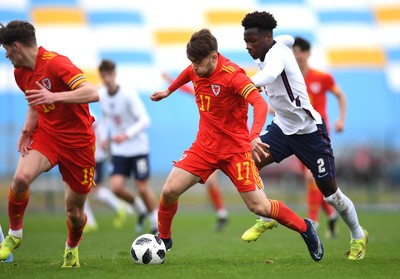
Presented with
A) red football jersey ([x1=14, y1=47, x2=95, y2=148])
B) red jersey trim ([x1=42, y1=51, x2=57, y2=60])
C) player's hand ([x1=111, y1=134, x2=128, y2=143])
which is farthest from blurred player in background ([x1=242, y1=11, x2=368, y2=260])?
player's hand ([x1=111, y1=134, x2=128, y2=143])

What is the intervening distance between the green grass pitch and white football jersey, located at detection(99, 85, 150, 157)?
150 cm

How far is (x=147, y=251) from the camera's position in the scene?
7.96 metres

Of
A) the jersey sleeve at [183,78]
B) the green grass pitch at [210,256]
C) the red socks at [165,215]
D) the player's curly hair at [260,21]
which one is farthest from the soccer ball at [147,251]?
the player's curly hair at [260,21]

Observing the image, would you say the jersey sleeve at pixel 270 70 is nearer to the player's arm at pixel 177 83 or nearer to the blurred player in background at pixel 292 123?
the blurred player in background at pixel 292 123

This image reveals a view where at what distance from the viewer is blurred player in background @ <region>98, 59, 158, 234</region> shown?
42.7 feet

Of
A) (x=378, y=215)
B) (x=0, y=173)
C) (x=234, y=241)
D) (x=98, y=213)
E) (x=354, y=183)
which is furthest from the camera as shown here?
(x=354, y=183)

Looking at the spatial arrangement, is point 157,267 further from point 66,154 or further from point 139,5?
point 139,5

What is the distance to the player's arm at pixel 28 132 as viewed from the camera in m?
7.92

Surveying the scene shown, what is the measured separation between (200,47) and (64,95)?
150 centimetres

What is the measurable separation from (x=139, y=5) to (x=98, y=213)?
28.2 feet

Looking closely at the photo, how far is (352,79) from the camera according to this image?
26422mm

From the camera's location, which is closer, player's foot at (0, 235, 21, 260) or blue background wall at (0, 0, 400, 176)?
player's foot at (0, 235, 21, 260)

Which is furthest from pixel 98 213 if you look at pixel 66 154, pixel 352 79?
pixel 66 154

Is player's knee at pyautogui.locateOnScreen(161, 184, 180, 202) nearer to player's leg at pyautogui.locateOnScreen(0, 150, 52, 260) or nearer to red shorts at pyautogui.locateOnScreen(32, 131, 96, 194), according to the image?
red shorts at pyautogui.locateOnScreen(32, 131, 96, 194)
